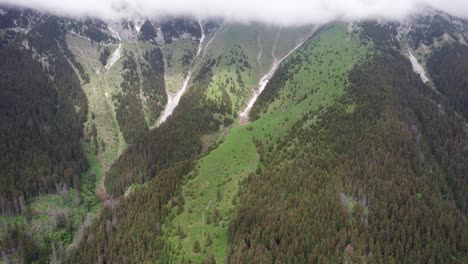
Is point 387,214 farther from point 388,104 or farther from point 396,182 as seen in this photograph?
point 388,104

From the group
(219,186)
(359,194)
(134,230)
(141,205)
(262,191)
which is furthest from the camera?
(219,186)

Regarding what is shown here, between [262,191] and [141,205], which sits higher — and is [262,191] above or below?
above

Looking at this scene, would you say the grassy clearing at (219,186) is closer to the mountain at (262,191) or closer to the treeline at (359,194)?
the mountain at (262,191)

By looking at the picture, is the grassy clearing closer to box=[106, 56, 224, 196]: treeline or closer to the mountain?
the mountain

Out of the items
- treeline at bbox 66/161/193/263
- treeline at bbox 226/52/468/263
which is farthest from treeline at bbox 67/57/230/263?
treeline at bbox 226/52/468/263

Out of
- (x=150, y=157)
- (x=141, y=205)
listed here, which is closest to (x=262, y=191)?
(x=141, y=205)

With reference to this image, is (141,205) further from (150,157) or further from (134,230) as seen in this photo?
(150,157)

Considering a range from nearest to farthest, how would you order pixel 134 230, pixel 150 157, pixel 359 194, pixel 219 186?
pixel 134 230 < pixel 359 194 < pixel 219 186 < pixel 150 157

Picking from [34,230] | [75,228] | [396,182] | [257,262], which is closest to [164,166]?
[75,228]

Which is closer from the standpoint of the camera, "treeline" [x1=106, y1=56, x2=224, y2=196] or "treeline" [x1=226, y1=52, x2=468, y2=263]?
"treeline" [x1=226, y1=52, x2=468, y2=263]

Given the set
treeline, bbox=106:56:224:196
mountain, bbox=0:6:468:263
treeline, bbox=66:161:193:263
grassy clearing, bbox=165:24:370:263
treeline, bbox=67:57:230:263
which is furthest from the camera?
treeline, bbox=106:56:224:196
